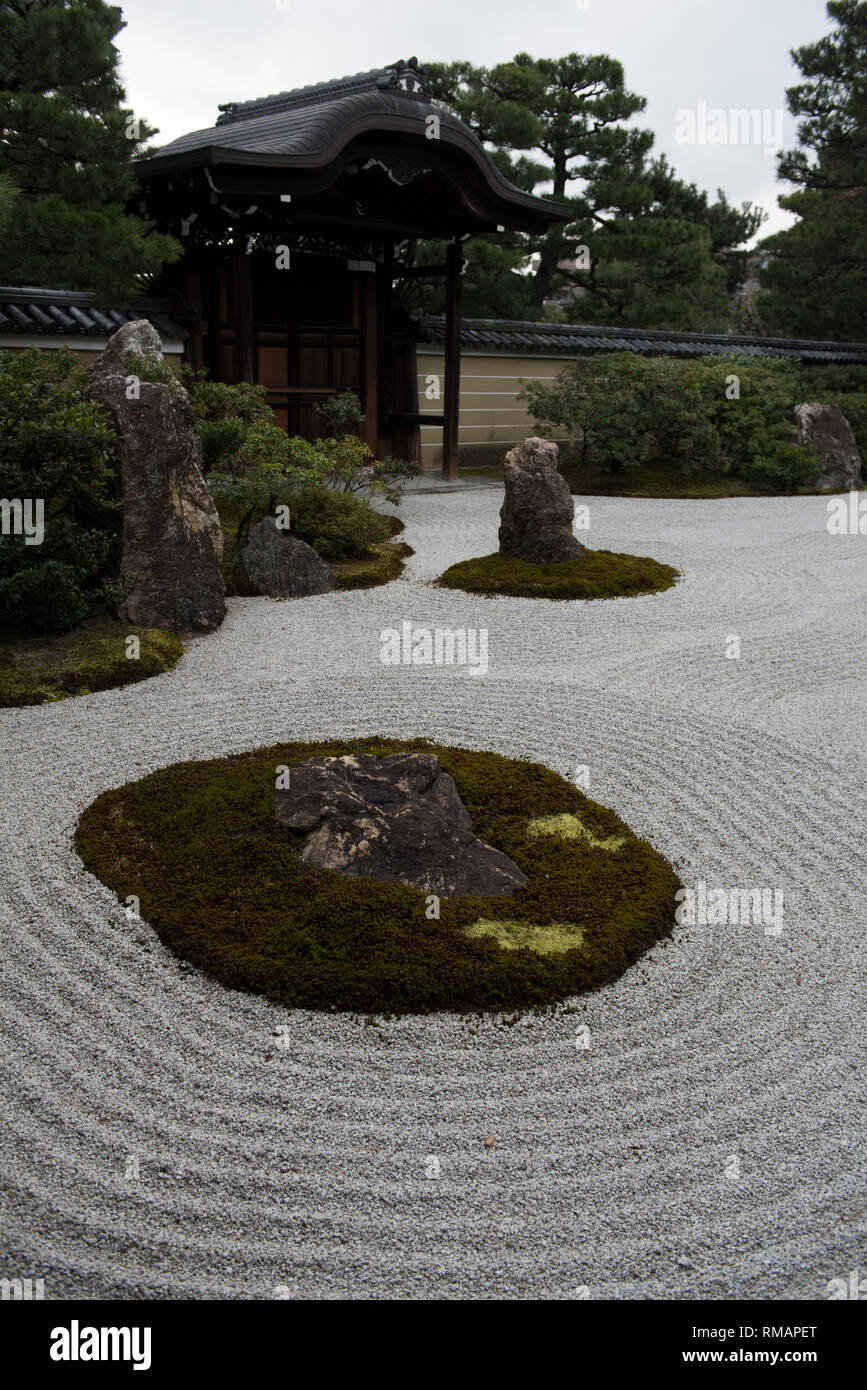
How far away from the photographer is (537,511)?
9.93m

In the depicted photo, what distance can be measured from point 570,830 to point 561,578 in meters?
5.21

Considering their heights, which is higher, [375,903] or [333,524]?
[333,524]

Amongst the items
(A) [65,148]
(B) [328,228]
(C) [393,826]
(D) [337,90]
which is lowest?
(C) [393,826]

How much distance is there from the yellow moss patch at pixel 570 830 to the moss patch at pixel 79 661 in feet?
10.7

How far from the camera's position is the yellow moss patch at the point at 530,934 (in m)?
3.88

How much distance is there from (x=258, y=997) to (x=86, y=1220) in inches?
41.0

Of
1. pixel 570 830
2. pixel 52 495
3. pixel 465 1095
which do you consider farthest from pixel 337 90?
pixel 465 1095

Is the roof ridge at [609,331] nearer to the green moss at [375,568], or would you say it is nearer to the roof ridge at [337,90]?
the roof ridge at [337,90]

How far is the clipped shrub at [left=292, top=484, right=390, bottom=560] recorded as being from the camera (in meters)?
10.1

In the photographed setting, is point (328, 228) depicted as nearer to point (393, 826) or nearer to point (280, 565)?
point (280, 565)

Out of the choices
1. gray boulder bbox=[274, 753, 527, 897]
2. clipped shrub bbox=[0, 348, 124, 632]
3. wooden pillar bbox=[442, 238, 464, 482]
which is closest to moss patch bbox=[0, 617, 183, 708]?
clipped shrub bbox=[0, 348, 124, 632]

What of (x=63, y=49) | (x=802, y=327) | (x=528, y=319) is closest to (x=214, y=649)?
(x=63, y=49)

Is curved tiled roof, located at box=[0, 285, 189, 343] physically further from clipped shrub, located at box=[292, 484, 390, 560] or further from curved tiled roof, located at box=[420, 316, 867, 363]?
curved tiled roof, located at box=[420, 316, 867, 363]
